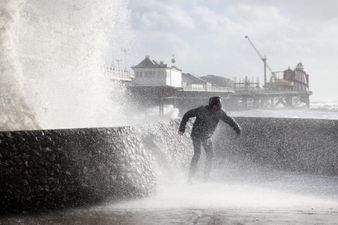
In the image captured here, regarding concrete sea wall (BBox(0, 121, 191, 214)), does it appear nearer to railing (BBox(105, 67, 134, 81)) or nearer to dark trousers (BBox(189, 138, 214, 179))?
dark trousers (BBox(189, 138, 214, 179))

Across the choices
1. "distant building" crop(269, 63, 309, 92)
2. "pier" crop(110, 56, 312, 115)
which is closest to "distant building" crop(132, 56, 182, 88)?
"pier" crop(110, 56, 312, 115)

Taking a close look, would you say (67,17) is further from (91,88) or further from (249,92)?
(249,92)

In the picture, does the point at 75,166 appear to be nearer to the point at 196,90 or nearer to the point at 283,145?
the point at 283,145

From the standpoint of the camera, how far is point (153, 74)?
58.0 meters

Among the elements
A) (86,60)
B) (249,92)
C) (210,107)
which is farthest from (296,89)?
(210,107)

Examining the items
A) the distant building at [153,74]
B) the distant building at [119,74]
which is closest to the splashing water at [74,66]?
Result: the distant building at [119,74]

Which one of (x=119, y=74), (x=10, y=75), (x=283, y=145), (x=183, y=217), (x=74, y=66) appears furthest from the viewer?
(x=119, y=74)

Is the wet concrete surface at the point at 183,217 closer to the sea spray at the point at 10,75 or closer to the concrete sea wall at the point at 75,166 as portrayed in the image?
the concrete sea wall at the point at 75,166

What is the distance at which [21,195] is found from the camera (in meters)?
5.33

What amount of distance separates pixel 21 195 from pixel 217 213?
210cm

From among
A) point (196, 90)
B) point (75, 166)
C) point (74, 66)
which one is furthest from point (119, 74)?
point (75, 166)

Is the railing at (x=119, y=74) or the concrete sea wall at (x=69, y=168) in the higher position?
the railing at (x=119, y=74)

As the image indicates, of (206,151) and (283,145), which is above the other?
(206,151)

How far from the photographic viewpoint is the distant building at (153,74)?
5712 cm
